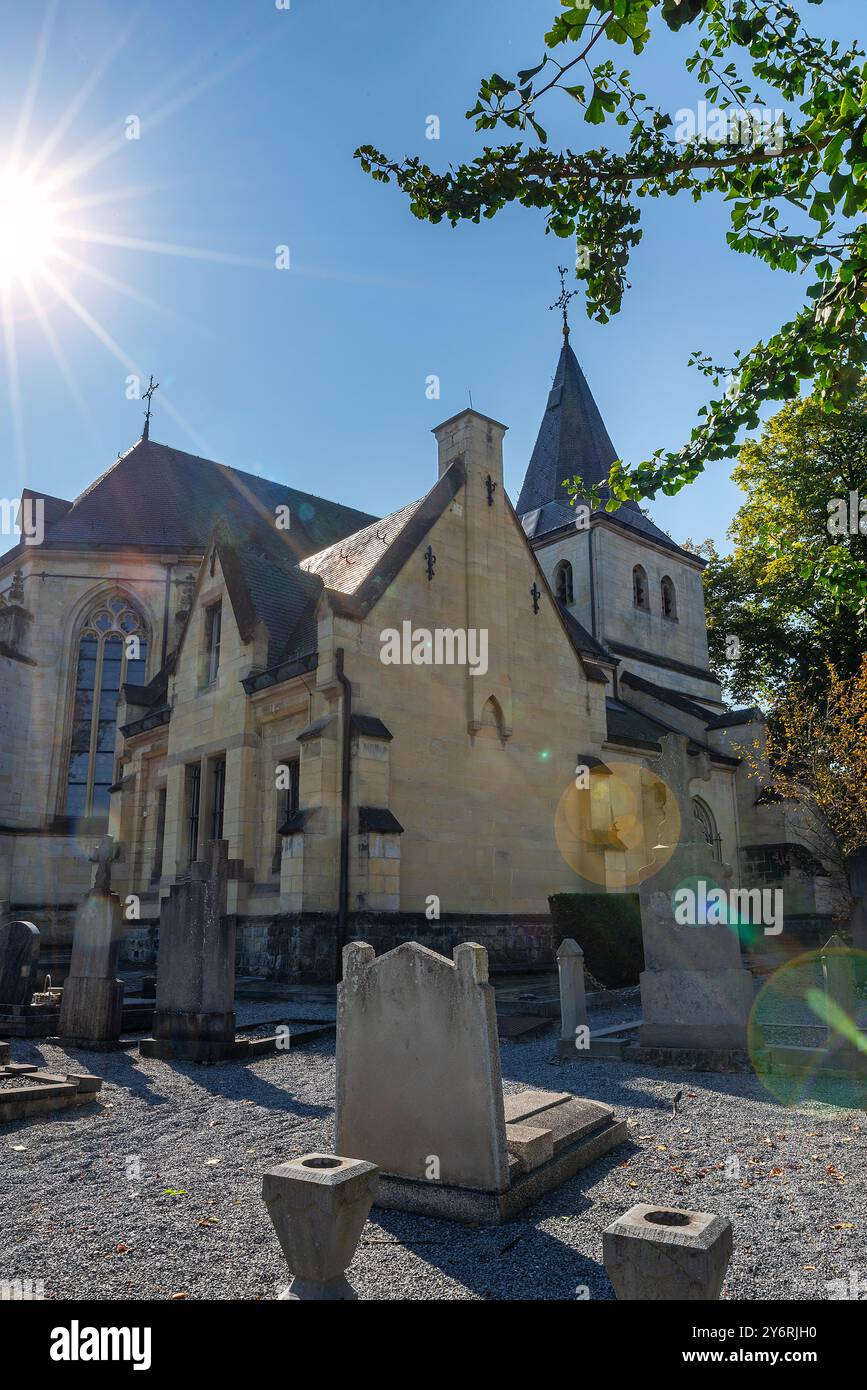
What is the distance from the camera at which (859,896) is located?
46.7 feet

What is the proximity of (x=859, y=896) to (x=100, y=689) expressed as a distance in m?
22.4

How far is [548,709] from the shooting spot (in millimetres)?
20562

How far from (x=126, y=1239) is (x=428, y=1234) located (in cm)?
148

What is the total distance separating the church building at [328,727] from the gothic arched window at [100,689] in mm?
72

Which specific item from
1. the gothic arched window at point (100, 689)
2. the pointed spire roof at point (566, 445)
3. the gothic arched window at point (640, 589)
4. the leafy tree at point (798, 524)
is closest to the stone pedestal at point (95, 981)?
the gothic arched window at point (100, 689)

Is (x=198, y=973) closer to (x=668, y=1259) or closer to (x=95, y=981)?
(x=95, y=981)

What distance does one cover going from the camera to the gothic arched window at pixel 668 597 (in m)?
38.6

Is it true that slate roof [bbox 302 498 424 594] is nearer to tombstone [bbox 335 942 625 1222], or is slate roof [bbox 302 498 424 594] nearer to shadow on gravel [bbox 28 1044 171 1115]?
shadow on gravel [bbox 28 1044 171 1115]

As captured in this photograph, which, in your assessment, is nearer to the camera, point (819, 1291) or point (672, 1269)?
point (672, 1269)

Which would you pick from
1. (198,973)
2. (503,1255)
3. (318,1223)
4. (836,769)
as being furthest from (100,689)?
(318,1223)

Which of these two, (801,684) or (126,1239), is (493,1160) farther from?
(801,684)

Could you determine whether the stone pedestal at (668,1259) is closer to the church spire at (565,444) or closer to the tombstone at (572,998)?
the tombstone at (572,998)

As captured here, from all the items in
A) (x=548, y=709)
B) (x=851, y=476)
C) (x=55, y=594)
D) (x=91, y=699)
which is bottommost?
(x=548, y=709)
